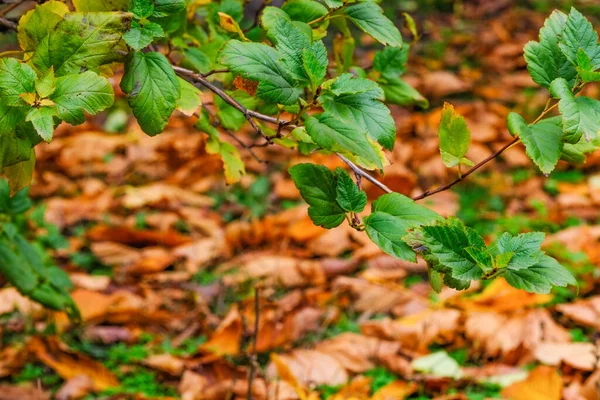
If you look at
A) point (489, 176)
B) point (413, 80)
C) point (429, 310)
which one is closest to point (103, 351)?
point (429, 310)

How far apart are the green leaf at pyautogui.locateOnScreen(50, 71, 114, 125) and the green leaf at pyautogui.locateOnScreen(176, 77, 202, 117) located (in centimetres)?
15

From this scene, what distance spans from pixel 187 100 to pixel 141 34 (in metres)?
0.15

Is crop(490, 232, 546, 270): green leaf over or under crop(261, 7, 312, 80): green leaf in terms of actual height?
under

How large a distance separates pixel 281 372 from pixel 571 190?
6.80 feet

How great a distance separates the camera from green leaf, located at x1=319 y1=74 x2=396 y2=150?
2.96 ft

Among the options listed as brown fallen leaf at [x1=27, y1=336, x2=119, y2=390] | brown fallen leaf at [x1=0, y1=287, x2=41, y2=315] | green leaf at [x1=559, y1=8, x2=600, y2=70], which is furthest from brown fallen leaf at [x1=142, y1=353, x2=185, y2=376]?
green leaf at [x1=559, y1=8, x2=600, y2=70]

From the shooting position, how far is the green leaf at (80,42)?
2.95 ft

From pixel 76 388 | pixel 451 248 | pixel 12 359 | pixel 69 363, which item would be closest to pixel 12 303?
pixel 12 359

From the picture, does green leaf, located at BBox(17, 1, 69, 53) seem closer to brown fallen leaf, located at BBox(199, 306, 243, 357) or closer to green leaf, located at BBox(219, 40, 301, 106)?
green leaf, located at BBox(219, 40, 301, 106)

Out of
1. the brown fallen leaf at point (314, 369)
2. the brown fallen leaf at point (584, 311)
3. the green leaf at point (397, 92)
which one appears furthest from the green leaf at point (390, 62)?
the brown fallen leaf at point (584, 311)

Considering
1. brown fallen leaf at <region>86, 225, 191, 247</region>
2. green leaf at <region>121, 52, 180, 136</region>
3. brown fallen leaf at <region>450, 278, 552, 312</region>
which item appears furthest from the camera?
brown fallen leaf at <region>86, 225, 191, 247</region>

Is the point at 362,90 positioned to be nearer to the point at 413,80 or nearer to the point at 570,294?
the point at 570,294

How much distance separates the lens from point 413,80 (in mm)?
4484

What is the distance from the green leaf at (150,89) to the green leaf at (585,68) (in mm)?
557
